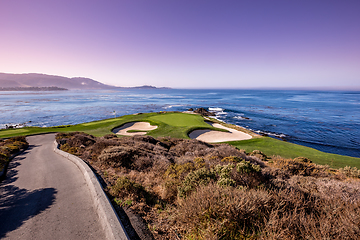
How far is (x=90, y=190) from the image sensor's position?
5832 millimetres

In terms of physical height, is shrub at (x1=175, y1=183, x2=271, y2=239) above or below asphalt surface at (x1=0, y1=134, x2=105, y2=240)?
above

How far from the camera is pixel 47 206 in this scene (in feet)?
16.2

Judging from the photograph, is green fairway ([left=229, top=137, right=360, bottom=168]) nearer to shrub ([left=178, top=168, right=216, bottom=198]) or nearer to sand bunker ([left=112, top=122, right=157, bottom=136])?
shrub ([left=178, top=168, right=216, bottom=198])

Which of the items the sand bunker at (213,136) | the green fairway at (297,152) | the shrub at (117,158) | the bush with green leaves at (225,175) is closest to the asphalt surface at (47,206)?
the shrub at (117,158)

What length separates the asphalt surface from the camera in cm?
392

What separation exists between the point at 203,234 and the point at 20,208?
596cm

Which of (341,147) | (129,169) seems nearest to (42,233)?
(129,169)

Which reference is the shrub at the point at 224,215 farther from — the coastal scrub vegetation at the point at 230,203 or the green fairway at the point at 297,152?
the green fairway at the point at 297,152

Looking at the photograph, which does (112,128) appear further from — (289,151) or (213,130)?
(289,151)

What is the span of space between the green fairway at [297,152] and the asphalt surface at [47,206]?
17326 mm

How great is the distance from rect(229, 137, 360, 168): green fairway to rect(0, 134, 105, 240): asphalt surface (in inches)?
682

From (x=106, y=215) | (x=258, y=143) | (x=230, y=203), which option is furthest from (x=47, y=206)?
(x=258, y=143)

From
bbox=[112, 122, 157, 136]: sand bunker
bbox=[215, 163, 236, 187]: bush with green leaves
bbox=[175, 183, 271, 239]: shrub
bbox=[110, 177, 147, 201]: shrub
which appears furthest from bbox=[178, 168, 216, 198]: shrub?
bbox=[112, 122, 157, 136]: sand bunker

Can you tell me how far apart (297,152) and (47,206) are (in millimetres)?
21706
